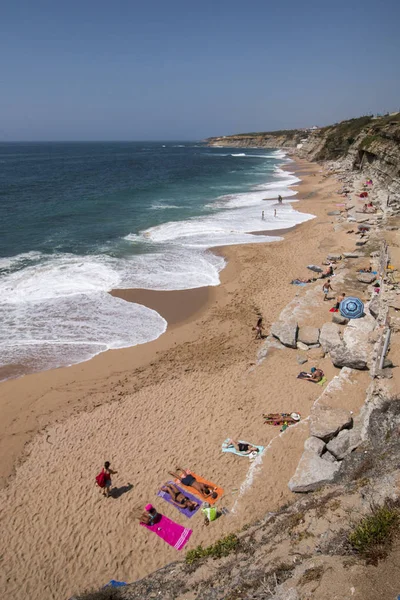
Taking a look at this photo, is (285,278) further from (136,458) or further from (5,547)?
(5,547)

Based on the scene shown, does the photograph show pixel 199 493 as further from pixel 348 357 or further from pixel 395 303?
pixel 395 303

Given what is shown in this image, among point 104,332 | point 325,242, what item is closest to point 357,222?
point 325,242

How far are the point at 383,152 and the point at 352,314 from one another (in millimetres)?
35317

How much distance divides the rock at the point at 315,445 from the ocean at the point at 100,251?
8495mm

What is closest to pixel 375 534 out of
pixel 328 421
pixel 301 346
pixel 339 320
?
pixel 328 421

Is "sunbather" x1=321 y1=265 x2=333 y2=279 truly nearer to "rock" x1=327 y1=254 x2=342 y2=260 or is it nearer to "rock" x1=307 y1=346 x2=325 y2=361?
"rock" x1=327 y1=254 x2=342 y2=260

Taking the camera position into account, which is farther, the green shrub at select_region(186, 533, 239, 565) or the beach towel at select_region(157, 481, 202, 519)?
the beach towel at select_region(157, 481, 202, 519)

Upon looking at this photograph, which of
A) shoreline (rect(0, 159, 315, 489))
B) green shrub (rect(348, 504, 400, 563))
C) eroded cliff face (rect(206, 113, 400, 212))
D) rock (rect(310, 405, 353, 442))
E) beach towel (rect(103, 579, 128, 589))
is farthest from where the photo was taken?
eroded cliff face (rect(206, 113, 400, 212))

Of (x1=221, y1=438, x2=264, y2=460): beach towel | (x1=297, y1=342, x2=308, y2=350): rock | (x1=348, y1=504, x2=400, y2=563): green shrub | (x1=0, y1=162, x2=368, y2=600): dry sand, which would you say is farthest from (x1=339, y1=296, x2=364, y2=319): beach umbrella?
(x1=348, y1=504, x2=400, y2=563): green shrub

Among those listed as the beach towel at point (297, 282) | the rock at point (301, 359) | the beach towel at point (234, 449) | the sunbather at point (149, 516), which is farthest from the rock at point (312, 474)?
the beach towel at point (297, 282)

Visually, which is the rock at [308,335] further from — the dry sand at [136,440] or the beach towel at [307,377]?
the beach towel at [307,377]

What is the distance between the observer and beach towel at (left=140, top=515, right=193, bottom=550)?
7793mm

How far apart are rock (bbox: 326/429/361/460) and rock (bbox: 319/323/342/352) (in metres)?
4.06

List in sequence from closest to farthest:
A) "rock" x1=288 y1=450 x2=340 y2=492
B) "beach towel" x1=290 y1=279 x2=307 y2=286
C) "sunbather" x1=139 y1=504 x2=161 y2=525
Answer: "rock" x1=288 y1=450 x2=340 y2=492 < "sunbather" x1=139 y1=504 x2=161 y2=525 < "beach towel" x1=290 y1=279 x2=307 y2=286
